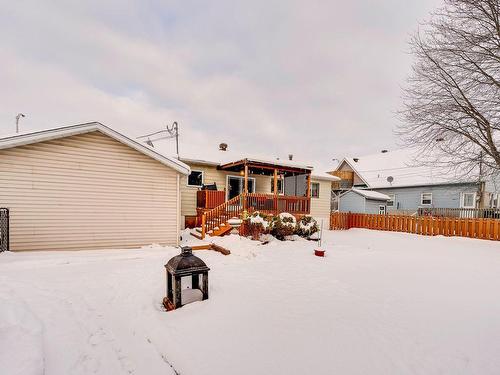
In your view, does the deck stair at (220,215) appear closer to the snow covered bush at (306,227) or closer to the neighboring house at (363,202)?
the snow covered bush at (306,227)

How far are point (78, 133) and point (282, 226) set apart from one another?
8.61 meters

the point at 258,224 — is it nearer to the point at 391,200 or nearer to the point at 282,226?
the point at 282,226

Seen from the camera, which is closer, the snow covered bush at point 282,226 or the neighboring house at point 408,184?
the snow covered bush at point 282,226

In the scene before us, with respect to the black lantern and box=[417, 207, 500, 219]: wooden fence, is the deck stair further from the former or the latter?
box=[417, 207, 500, 219]: wooden fence

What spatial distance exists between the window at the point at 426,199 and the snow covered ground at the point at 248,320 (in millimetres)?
16713

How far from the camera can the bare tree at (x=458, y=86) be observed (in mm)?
7430

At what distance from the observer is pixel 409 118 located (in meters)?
9.73

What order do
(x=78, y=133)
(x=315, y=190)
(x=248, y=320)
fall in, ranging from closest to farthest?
(x=248, y=320), (x=78, y=133), (x=315, y=190)

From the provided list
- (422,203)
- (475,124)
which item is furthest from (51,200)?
(422,203)

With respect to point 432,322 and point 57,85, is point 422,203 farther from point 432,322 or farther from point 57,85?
point 57,85

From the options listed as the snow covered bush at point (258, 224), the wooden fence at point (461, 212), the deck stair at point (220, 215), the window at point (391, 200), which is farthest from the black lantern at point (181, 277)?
the window at point (391, 200)

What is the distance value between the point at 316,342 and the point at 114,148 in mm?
8784

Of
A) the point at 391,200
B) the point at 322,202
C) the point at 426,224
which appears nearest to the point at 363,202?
the point at 391,200

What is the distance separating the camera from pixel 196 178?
42.6ft
